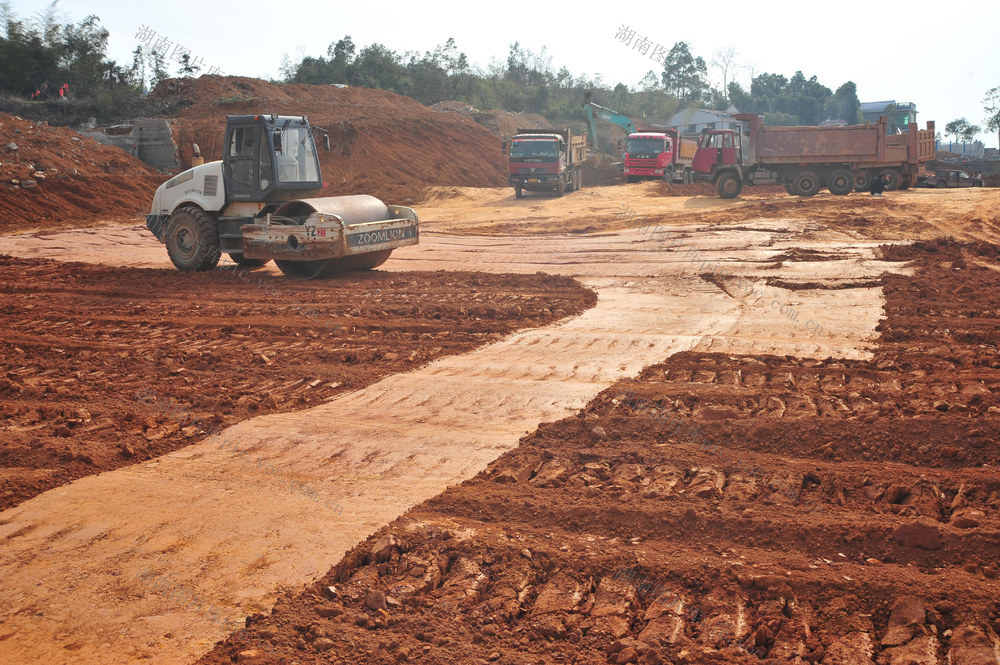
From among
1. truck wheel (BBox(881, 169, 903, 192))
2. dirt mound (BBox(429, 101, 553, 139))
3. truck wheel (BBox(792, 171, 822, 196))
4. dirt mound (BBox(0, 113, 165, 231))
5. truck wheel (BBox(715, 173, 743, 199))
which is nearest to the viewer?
dirt mound (BBox(0, 113, 165, 231))

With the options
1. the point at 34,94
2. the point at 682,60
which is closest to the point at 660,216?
the point at 34,94

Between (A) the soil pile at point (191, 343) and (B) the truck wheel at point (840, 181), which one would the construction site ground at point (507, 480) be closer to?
(A) the soil pile at point (191, 343)

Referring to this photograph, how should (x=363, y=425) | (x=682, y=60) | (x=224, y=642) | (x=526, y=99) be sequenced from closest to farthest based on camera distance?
(x=224, y=642) → (x=363, y=425) → (x=526, y=99) → (x=682, y=60)

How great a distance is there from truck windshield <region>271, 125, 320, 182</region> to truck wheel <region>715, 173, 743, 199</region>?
1694 centimetres

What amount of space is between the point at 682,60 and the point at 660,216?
80.5 metres

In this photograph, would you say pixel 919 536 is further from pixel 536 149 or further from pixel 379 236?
pixel 536 149

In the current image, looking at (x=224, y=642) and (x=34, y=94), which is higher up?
(x=34, y=94)

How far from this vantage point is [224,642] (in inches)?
141

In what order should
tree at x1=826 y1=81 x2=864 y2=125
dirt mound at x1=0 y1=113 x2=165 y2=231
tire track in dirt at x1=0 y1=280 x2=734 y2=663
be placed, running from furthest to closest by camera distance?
tree at x1=826 y1=81 x2=864 y2=125 < dirt mound at x1=0 y1=113 x2=165 y2=231 < tire track in dirt at x1=0 y1=280 x2=734 y2=663

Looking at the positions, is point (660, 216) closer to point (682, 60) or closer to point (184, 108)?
point (184, 108)

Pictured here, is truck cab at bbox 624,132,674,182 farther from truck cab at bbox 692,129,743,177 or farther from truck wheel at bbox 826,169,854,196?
truck wheel at bbox 826,169,854,196

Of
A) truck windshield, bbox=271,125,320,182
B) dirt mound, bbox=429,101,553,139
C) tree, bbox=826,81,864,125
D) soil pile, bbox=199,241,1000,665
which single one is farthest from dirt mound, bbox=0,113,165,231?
tree, bbox=826,81,864,125

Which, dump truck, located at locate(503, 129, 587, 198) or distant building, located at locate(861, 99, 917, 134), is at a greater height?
distant building, located at locate(861, 99, 917, 134)

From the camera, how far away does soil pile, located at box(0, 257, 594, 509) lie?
247 inches
